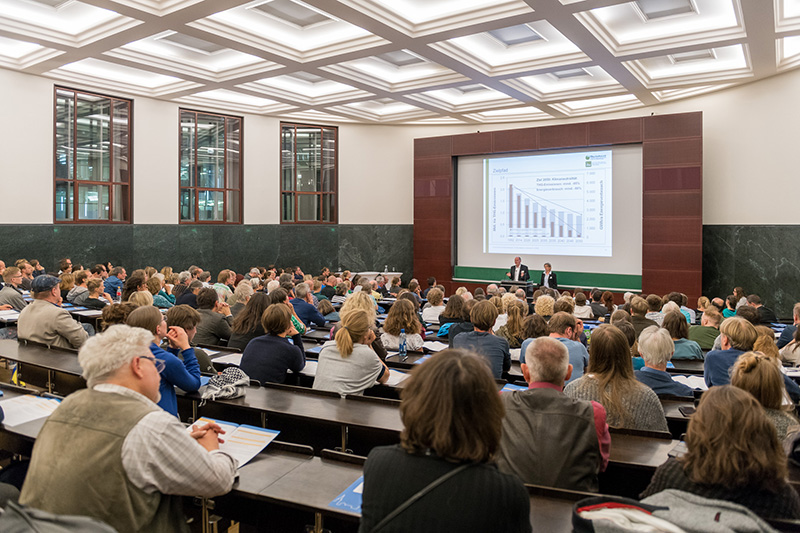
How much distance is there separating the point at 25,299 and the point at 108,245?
418 centimetres

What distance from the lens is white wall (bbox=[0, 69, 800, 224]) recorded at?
396 inches

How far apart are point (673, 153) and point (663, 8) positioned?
377 cm

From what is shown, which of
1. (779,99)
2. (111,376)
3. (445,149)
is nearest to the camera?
(111,376)

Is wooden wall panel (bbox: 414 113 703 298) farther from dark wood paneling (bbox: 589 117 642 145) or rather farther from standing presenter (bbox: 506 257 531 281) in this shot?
standing presenter (bbox: 506 257 531 281)

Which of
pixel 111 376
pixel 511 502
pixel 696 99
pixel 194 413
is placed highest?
pixel 696 99

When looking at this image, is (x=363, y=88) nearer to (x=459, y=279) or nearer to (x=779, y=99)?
(x=459, y=279)

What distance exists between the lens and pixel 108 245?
11367 mm

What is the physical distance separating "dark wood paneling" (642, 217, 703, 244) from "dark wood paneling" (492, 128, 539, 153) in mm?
2988

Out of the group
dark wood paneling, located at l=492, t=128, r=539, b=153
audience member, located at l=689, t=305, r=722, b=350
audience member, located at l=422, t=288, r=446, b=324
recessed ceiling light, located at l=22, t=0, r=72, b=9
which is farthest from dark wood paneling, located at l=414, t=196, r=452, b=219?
audience member, located at l=689, t=305, r=722, b=350

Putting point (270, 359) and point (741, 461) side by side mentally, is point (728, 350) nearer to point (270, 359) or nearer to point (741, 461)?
point (741, 461)

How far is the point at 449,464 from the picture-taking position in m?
1.50

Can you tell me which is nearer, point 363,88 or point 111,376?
point 111,376

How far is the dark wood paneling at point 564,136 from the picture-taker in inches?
476

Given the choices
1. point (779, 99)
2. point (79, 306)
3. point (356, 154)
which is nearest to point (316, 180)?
point (356, 154)
